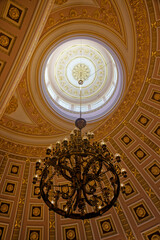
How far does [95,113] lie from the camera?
11.1 m

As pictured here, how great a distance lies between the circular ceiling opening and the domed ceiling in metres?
0.05

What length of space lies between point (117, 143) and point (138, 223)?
3.60 meters

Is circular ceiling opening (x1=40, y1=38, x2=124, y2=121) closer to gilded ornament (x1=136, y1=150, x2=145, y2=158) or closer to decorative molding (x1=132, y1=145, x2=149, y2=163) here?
decorative molding (x1=132, y1=145, x2=149, y2=163)

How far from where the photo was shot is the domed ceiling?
8547mm

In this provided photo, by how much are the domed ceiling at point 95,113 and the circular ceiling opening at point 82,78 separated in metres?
0.05

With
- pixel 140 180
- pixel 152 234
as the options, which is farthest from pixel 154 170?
pixel 152 234

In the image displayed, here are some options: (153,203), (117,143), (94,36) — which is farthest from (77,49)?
(153,203)

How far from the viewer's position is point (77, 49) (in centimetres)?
1158

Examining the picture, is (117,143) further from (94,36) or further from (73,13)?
(73,13)

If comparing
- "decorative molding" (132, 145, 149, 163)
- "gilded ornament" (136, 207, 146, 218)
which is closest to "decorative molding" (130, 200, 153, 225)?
"gilded ornament" (136, 207, 146, 218)

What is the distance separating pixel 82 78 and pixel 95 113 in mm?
2405

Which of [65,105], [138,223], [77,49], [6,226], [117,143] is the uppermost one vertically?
[77,49]

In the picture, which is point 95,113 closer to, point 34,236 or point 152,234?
point 152,234

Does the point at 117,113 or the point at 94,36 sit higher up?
the point at 94,36
